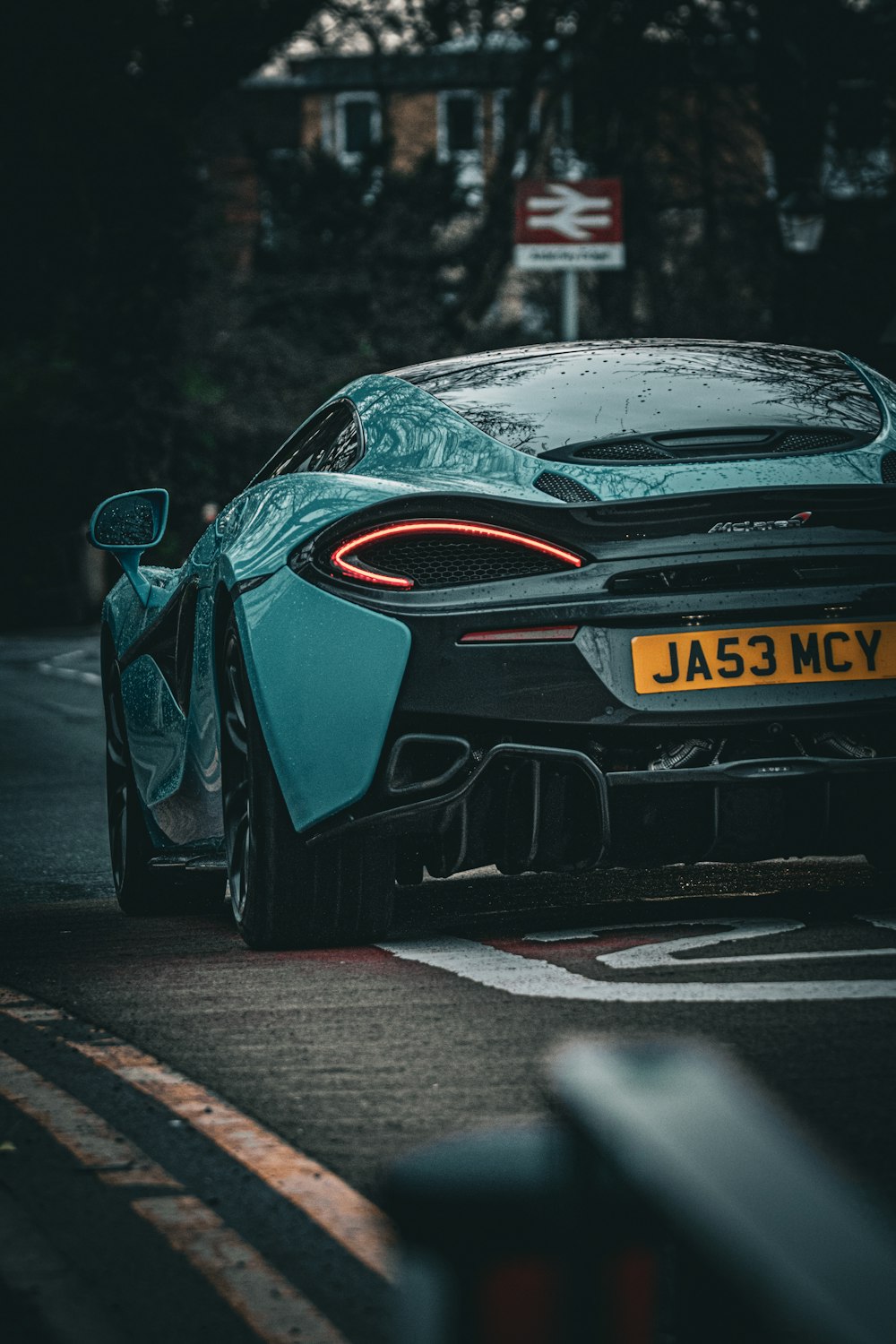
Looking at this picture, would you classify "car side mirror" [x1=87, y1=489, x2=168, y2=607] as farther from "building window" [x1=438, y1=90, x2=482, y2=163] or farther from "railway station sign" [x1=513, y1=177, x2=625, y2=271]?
"building window" [x1=438, y1=90, x2=482, y2=163]

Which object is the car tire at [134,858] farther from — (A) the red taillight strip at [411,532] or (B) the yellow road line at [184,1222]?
(B) the yellow road line at [184,1222]

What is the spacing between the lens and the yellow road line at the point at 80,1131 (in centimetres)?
379

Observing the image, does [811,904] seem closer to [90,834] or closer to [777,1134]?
[90,834]

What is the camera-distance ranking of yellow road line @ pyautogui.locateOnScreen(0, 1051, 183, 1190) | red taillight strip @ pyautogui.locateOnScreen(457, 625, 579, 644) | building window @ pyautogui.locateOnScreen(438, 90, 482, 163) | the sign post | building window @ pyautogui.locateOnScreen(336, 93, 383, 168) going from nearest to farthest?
yellow road line @ pyautogui.locateOnScreen(0, 1051, 183, 1190) < red taillight strip @ pyautogui.locateOnScreen(457, 625, 579, 644) < the sign post < building window @ pyautogui.locateOnScreen(438, 90, 482, 163) < building window @ pyautogui.locateOnScreen(336, 93, 383, 168)

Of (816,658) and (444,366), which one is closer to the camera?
(816,658)

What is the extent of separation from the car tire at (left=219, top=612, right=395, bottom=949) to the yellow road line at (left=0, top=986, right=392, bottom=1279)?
695 millimetres

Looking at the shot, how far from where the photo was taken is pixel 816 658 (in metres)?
5.32

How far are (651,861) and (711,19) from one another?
59.2 ft

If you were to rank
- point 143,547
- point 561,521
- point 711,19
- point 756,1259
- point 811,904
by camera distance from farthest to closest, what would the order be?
point 711,19
point 143,547
point 811,904
point 561,521
point 756,1259

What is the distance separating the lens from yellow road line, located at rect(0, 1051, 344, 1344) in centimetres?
302

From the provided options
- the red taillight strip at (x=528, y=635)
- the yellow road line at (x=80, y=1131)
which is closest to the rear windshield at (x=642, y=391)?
the red taillight strip at (x=528, y=635)

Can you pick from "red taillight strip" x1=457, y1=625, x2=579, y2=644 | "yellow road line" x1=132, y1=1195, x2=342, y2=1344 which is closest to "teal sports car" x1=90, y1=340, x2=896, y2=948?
"red taillight strip" x1=457, y1=625, x2=579, y2=644

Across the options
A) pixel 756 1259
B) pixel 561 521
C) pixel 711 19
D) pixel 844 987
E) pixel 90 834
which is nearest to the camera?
pixel 756 1259

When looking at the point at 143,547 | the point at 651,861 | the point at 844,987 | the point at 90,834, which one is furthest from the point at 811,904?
the point at 90,834
